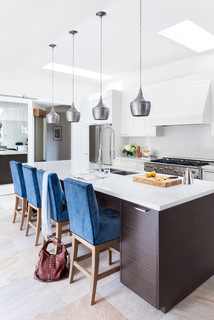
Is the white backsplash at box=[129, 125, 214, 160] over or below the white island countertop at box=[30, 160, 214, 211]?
over

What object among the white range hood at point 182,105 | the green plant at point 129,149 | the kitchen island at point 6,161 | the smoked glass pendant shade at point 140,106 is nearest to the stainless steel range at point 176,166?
the white range hood at point 182,105

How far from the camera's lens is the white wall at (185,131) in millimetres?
4465

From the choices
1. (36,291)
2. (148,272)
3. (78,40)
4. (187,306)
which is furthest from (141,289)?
(78,40)

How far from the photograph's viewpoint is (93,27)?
11.3ft

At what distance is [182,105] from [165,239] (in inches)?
125

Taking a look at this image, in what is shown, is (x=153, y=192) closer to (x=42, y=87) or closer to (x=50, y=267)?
(x=50, y=267)

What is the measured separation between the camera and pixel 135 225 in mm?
1930

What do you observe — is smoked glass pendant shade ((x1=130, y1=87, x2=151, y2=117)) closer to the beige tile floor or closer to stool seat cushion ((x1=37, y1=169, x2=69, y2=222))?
stool seat cushion ((x1=37, y1=169, x2=69, y2=222))

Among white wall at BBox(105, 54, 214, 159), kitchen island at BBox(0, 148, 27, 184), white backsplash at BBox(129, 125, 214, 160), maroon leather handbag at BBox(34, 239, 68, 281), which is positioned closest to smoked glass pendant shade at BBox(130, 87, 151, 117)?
maroon leather handbag at BBox(34, 239, 68, 281)

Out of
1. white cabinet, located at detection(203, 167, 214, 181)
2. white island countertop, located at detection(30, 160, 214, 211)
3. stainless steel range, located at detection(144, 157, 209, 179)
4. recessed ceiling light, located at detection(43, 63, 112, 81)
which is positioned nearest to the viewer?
white island countertop, located at detection(30, 160, 214, 211)

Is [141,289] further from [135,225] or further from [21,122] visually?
[21,122]

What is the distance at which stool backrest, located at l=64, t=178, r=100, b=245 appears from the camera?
1.86 m

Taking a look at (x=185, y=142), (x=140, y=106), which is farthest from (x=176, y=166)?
(x=140, y=106)

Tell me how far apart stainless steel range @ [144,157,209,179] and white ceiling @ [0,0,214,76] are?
2016 millimetres
